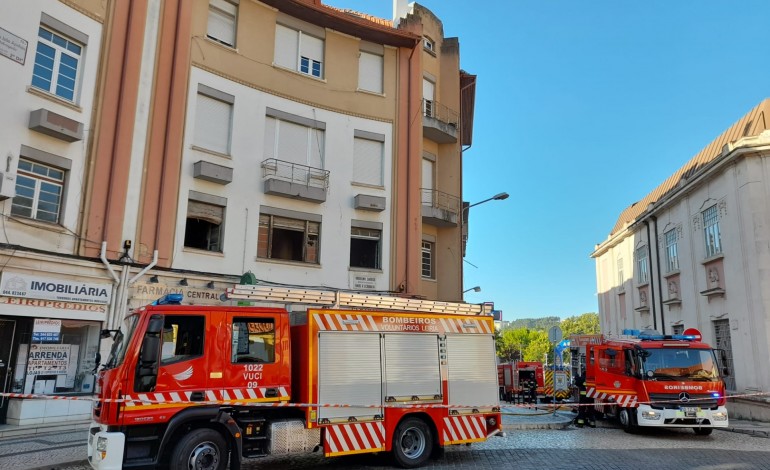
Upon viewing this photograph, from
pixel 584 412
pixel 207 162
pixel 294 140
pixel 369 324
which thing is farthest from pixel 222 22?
pixel 584 412

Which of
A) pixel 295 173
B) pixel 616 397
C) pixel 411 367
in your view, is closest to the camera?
pixel 411 367

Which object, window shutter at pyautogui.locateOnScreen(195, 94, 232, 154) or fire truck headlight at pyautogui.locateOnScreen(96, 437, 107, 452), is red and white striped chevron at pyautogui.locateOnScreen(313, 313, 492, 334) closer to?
fire truck headlight at pyautogui.locateOnScreen(96, 437, 107, 452)

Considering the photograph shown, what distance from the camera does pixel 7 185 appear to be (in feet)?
41.1

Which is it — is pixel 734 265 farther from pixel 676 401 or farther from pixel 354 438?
pixel 354 438

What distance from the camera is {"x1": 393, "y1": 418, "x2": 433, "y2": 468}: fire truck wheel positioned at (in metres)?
9.73

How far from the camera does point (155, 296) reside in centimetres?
1497

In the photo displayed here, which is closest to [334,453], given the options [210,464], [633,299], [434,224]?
[210,464]

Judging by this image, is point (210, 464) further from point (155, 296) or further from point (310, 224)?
point (310, 224)

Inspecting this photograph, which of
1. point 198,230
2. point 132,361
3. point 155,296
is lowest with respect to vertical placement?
point 132,361

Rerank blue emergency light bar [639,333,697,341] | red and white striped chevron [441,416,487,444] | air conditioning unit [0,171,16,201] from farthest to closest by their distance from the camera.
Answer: blue emergency light bar [639,333,697,341], air conditioning unit [0,171,16,201], red and white striped chevron [441,416,487,444]

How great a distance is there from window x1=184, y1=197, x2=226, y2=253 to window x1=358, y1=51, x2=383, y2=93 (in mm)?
7455

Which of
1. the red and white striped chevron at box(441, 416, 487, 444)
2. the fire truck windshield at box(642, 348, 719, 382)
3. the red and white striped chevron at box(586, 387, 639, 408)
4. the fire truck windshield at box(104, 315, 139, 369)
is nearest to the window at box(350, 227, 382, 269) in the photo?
the red and white striped chevron at box(586, 387, 639, 408)

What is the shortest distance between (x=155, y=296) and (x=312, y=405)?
794 centimetres

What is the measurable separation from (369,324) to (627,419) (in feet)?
28.3
